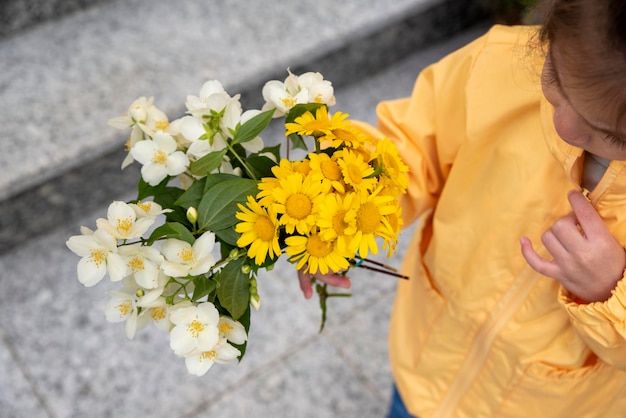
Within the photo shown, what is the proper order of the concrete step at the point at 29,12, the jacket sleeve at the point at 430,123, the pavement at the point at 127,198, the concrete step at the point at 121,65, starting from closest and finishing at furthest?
the jacket sleeve at the point at 430,123 < the pavement at the point at 127,198 < the concrete step at the point at 121,65 < the concrete step at the point at 29,12

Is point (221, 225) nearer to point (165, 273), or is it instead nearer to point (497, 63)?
point (165, 273)

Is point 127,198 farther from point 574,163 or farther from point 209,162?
point 574,163

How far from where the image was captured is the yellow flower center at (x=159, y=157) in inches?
28.2

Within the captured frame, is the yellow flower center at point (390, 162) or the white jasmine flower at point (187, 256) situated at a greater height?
the yellow flower center at point (390, 162)

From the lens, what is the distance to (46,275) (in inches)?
69.0

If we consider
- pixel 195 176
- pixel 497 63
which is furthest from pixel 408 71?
pixel 195 176

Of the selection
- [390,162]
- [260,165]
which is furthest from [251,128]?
[390,162]

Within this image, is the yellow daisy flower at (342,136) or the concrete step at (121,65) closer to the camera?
the yellow daisy flower at (342,136)

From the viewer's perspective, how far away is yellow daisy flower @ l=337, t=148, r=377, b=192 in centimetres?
63

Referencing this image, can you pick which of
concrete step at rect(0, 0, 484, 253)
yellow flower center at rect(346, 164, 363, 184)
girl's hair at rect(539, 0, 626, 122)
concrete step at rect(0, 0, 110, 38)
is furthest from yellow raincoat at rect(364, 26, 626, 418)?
concrete step at rect(0, 0, 110, 38)

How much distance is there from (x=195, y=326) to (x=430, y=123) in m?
0.46

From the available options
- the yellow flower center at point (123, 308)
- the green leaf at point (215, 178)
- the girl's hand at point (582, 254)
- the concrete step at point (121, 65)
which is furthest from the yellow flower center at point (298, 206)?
the concrete step at point (121, 65)

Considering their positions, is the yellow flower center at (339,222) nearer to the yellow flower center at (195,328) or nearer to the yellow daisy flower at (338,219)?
the yellow daisy flower at (338,219)

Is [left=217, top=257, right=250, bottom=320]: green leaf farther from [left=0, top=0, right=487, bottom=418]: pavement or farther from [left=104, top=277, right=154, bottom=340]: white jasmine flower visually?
[left=0, top=0, right=487, bottom=418]: pavement
